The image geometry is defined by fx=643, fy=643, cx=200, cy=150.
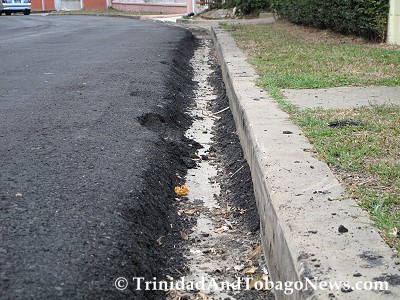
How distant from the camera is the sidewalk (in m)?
2.38

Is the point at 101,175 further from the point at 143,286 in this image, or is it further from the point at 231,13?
the point at 231,13

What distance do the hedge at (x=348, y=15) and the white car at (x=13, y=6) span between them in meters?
25.1

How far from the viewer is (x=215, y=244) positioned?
145 inches

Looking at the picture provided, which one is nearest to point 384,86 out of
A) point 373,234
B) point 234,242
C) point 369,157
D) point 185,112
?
point 185,112

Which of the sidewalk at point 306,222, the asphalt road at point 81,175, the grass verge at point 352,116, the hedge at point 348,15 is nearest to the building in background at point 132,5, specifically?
the hedge at point 348,15

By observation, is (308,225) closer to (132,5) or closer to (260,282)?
(260,282)

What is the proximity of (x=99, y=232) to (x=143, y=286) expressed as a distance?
37cm

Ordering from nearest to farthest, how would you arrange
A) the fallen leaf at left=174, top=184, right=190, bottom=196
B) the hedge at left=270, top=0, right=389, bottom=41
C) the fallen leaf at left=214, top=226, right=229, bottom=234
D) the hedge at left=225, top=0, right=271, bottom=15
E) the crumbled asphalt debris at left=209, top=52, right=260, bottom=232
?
the fallen leaf at left=214, top=226, right=229, bottom=234, the crumbled asphalt debris at left=209, top=52, right=260, bottom=232, the fallen leaf at left=174, top=184, right=190, bottom=196, the hedge at left=270, top=0, right=389, bottom=41, the hedge at left=225, top=0, right=271, bottom=15

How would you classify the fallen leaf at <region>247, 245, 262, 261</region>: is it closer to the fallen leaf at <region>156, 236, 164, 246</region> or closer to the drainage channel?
the drainage channel

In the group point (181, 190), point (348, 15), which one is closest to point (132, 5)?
point (348, 15)

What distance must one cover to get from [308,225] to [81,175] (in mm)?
1617

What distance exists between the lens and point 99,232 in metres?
3.11

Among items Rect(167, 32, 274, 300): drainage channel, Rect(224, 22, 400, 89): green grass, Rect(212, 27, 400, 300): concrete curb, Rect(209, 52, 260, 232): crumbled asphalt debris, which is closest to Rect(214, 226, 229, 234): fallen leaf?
Rect(167, 32, 274, 300): drainage channel

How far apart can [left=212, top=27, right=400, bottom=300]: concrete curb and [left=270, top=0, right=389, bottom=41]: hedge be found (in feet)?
22.6
